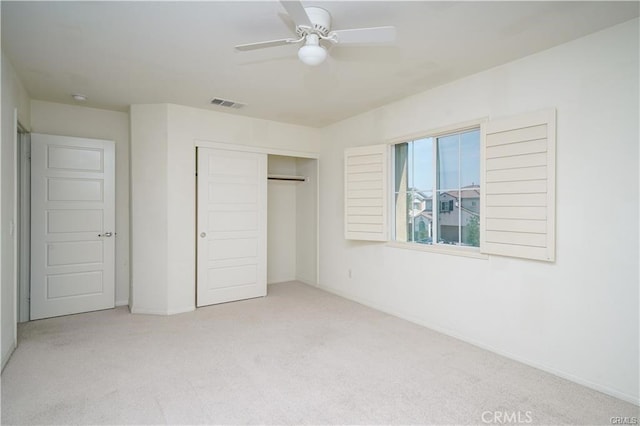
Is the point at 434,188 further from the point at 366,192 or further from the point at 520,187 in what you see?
the point at 520,187

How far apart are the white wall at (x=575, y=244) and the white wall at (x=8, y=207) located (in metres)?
3.98

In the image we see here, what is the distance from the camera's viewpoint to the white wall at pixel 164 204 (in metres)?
4.16

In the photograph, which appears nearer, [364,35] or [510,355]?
[364,35]

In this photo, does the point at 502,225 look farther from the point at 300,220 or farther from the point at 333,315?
the point at 300,220

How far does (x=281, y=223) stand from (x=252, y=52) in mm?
3512

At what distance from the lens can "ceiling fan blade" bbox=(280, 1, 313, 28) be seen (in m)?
1.73

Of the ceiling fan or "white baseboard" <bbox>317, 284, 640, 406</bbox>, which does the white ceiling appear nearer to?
the ceiling fan

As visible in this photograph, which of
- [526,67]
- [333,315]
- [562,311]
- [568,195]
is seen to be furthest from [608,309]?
[333,315]

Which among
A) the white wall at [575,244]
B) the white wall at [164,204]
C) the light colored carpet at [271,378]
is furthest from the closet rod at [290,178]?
the white wall at [575,244]

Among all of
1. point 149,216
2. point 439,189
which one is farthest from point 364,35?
point 149,216

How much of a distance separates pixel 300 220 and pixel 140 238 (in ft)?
8.50

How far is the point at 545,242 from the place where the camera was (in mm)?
2666

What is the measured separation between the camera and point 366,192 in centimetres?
431

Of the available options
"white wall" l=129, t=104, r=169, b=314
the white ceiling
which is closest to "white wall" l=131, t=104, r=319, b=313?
"white wall" l=129, t=104, r=169, b=314
